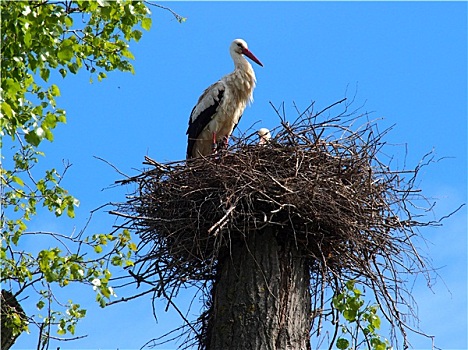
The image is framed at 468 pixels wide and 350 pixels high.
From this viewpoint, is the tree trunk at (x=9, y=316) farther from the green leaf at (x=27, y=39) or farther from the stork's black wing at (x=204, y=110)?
the stork's black wing at (x=204, y=110)

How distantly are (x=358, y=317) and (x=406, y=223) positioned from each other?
3.15 ft

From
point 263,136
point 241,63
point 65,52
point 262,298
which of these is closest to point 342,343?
point 262,298

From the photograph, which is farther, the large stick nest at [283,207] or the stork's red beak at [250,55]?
the stork's red beak at [250,55]

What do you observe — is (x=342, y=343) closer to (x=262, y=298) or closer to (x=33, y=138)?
(x=262, y=298)

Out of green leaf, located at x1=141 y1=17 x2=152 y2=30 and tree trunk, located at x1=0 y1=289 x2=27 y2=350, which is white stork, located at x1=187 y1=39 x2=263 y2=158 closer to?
green leaf, located at x1=141 y1=17 x2=152 y2=30

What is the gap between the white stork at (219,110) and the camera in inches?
360

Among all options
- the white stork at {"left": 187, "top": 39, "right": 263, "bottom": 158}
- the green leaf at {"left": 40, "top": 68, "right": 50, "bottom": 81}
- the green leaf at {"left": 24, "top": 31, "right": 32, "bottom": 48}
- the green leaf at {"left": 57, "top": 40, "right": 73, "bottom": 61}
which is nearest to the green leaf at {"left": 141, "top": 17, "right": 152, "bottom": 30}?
the green leaf at {"left": 57, "top": 40, "right": 73, "bottom": 61}

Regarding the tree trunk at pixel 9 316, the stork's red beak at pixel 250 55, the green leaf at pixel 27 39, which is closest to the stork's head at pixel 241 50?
the stork's red beak at pixel 250 55

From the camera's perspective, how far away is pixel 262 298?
A: 579 centimetres

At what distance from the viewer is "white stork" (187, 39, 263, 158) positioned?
915 centimetres

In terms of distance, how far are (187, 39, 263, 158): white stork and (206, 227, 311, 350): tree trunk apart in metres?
3.10

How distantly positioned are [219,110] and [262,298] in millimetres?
3611

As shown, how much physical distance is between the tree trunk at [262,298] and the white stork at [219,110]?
310cm

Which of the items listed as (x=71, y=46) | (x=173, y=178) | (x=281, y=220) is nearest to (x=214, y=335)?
(x=281, y=220)
